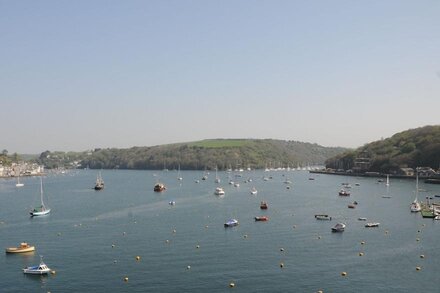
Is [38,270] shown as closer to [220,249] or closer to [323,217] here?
[220,249]

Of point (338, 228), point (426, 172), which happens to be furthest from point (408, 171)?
point (338, 228)

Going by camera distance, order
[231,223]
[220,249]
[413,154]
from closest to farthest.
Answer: [220,249], [231,223], [413,154]

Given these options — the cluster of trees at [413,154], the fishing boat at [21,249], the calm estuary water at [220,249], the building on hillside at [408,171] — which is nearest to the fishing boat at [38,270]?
the calm estuary water at [220,249]

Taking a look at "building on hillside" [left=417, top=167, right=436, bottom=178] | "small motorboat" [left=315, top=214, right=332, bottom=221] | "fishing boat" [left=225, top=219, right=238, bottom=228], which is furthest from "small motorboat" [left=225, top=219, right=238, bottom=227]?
"building on hillside" [left=417, top=167, right=436, bottom=178]

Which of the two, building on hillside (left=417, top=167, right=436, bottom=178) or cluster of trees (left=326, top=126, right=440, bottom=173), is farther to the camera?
cluster of trees (left=326, top=126, right=440, bottom=173)

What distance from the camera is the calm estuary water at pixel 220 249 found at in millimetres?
44719

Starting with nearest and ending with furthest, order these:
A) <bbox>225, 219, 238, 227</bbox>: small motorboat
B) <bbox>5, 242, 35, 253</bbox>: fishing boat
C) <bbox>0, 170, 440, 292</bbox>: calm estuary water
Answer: <bbox>0, 170, 440, 292</bbox>: calm estuary water → <bbox>5, 242, 35, 253</bbox>: fishing boat → <bbox>225, 219, 238, 227</bbox>: small motorboat

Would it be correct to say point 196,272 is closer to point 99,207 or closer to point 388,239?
point 388,239

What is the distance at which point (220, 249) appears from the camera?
57.7 m

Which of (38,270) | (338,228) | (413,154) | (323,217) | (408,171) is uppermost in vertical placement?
(413,154)

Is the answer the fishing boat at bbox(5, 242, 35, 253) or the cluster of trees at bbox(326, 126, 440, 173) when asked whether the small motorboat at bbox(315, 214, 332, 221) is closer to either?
the fishing boat at bbox(5, 242, 35, 253)

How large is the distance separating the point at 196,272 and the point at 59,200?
77.4m

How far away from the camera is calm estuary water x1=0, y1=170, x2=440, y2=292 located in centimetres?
4472

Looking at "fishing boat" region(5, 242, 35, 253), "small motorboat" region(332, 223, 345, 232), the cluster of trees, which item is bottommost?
"fishing boat" region(5, 242, 35, 253)
